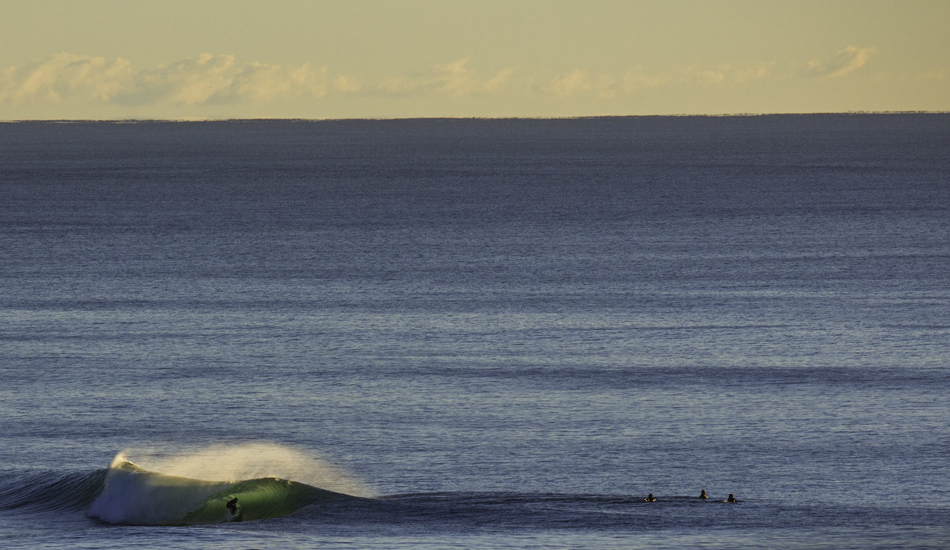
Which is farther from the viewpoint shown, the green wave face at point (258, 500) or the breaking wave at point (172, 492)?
the breaking wave at point (172, 492)

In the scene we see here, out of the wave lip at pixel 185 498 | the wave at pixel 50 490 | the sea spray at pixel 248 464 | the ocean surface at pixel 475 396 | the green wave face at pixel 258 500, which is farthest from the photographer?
the sea spray at pixel 248 464

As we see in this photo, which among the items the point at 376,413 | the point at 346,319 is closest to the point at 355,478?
the point at 376,413

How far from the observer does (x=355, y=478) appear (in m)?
64.8

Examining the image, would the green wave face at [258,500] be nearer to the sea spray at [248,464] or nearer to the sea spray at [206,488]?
the sea spray at [206,488]

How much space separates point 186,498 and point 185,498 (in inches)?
1.9

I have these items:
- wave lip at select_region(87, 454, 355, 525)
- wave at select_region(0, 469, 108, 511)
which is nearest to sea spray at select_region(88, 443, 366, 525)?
wave lip at select_region(87, 454, 355, 525)

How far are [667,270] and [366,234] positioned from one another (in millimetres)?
52600

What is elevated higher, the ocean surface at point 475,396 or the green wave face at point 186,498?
the ocean surface at point 475,396

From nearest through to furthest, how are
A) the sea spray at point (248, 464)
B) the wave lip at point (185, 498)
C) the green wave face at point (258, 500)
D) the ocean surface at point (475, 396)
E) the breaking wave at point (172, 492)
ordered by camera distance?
the ocean surface at point (475, 396) < the green wave face at point (258, 500) < the wave lip at point (185, 498) < the breaking wave at point (172, 492) < the sea spray at point (248, 464)

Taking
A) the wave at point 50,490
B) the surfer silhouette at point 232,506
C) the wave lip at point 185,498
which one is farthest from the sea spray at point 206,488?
the wave at point 50,490

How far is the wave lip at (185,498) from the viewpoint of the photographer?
58438 mm

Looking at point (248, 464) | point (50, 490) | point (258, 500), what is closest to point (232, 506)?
point (258, 500)

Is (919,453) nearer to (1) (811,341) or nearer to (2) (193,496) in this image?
(1) (811,341)

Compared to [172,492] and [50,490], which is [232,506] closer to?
[172,492]
